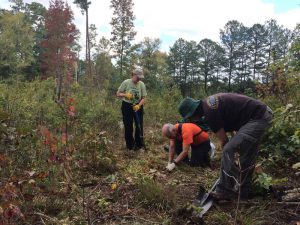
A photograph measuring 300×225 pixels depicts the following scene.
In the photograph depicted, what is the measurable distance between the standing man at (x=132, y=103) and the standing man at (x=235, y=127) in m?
3.32

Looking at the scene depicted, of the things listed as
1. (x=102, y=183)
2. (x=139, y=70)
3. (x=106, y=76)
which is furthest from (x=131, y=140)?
(x=106, y=76)

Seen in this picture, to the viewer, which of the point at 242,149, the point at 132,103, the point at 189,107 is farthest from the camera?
the point at 132,103

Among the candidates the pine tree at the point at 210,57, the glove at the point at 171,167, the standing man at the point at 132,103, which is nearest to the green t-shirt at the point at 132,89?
the standing man at the point at 132,103

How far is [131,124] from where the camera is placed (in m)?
7.43

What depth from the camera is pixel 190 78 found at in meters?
42.4

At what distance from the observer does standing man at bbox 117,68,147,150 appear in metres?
7.34

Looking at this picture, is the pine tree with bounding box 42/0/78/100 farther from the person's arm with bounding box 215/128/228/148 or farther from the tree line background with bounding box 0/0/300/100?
the person's arm with bounding box 215/128/228/148

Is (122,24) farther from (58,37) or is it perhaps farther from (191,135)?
(191,135)

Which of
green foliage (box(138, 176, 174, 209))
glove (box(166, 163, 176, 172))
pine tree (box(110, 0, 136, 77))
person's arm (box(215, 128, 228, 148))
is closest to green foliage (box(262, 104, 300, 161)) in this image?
Result: person's arm (box(215, 128, 228, 148))

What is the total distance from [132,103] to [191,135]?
195 cm

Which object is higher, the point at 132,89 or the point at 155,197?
the point at 132,89

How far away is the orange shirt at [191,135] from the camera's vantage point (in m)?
5.79

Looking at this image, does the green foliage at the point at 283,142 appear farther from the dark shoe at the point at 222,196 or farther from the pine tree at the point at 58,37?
the pine tree at the point at 58,37

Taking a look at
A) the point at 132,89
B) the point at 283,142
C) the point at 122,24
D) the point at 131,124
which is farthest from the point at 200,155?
the point at 122,24
